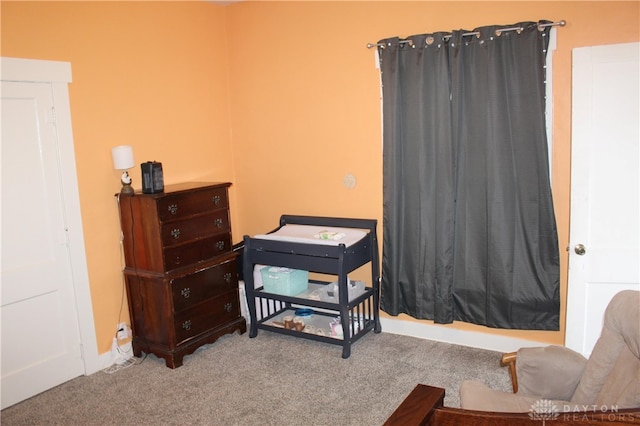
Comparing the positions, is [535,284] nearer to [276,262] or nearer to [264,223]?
[276,262]

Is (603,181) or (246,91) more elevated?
(246,91)

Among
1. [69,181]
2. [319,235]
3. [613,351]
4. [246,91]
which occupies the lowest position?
[613,351]

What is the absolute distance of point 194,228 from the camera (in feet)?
12.3

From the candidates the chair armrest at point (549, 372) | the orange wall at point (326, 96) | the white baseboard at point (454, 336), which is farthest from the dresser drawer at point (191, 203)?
the chair armrest at point (549, 372)

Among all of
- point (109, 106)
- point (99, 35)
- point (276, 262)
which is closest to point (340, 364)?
point (276, 262)

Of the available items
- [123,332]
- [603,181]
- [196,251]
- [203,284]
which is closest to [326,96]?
[196,251]

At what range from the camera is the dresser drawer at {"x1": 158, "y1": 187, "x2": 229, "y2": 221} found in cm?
352

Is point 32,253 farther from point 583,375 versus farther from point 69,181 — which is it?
point 583,375

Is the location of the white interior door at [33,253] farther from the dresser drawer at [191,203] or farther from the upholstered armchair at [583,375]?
the upholstered armchair at [583,375]

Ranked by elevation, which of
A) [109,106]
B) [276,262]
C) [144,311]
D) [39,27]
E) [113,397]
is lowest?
[113,397]

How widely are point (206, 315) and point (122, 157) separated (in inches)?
50.5

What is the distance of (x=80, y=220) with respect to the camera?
3.49 m

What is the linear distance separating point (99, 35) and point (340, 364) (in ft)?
9.12

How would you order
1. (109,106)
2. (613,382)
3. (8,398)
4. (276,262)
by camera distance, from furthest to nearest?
(276,262), (109,106), (8,398), (613,382)
